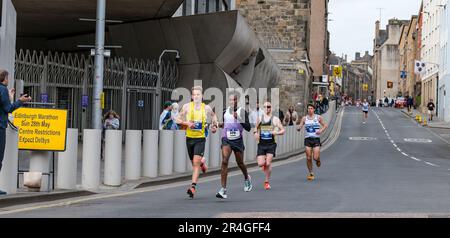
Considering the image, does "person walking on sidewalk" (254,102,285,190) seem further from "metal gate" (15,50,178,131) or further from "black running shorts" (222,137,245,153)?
"metal gate" (15,50,178,131)

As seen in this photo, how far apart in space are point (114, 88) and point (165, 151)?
13070 millimetres

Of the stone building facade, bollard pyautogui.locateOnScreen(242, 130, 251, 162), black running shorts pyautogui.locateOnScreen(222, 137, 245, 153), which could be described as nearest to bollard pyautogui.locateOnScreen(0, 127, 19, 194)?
black running shorts pyautogui.locateOnScreen(222, 137, 245, 153)

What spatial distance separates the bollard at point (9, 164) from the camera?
40.6 feet

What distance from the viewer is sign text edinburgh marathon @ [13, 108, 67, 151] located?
44.2ft

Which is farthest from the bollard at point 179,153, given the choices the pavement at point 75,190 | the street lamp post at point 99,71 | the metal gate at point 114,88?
the metal gate at point 114,88

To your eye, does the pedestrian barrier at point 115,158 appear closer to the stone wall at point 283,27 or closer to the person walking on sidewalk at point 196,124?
the person walking on sidewalk at point 196,124

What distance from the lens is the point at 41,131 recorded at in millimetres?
13516

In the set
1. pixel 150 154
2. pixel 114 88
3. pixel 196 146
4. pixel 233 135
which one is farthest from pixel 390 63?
pixel 196 146

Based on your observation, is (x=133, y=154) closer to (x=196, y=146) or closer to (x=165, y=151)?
(x=165, y=151)

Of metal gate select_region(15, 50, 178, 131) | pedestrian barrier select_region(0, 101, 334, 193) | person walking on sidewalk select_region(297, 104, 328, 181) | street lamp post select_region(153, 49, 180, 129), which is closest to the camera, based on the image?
pedestrian barrier select_region(0, 101, 334, 193)

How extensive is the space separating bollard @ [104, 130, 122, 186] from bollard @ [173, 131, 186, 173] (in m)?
3.65

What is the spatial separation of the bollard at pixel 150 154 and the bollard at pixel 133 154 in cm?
57

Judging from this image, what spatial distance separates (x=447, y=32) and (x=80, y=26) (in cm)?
4294
